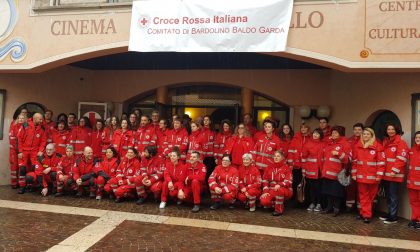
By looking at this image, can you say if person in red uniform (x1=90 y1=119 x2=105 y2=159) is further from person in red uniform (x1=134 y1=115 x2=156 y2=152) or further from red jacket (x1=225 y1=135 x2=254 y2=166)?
red jacket (x1=225 y1=135 x2=254 y2=166)

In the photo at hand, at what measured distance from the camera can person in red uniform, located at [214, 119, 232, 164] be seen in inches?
338

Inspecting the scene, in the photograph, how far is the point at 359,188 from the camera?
7.13 metres

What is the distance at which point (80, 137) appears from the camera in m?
9.30

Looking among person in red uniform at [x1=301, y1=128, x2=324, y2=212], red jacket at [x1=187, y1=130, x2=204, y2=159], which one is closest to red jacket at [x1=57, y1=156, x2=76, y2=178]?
red jacket at [x1=187, y1=130, x2=204, y2=159]

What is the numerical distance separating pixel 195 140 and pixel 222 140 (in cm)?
70

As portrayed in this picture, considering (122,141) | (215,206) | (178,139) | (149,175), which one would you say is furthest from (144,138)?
(215,206)

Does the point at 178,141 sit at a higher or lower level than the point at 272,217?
higher

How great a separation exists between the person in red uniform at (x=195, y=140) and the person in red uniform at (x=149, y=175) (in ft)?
2.61

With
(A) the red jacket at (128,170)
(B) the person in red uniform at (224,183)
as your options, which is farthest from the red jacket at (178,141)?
(B) the person in red uniform at (224,183)

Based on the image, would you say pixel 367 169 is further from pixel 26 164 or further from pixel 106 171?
pixel 26 164

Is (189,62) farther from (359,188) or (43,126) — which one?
(359,188)

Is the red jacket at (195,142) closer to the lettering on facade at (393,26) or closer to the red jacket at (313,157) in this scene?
the red jacket at (313,157)

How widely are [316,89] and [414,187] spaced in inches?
178

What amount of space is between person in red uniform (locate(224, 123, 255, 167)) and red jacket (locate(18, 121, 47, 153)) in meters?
A: 4.66
